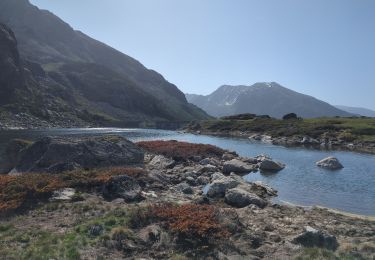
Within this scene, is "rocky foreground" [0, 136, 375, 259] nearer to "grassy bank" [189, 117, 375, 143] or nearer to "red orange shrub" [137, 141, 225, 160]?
"red orange shrub" [137, 141, 225, 160]

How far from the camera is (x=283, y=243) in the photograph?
20.0 m

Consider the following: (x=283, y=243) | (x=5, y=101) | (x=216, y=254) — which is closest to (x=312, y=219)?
(x=283, y=243)

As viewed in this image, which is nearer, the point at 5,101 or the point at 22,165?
the point at 22,165

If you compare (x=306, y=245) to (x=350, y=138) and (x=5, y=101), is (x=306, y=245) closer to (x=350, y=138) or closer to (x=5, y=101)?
(x=350, y=138)

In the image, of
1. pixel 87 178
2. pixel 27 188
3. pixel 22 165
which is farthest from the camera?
pixel 22 165

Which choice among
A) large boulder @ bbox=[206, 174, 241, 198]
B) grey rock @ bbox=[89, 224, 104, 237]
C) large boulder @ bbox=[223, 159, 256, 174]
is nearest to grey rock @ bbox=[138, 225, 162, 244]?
grey rock @ bbox=[89, 224, 104, 237]

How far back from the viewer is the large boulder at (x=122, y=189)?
28.1 meters

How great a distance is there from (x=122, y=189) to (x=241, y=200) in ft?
30.2

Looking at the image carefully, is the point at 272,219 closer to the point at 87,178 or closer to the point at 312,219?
the point at 312,219

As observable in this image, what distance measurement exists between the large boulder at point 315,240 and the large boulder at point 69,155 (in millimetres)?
24376

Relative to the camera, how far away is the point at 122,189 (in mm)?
29047

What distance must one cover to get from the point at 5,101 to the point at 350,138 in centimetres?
14550

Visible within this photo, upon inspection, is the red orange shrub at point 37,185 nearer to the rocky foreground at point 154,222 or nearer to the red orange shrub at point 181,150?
the rocky foreground at point 154,222

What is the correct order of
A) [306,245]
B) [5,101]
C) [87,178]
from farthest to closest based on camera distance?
1. [5,101]
2. [87,178]
3. [306,245]
